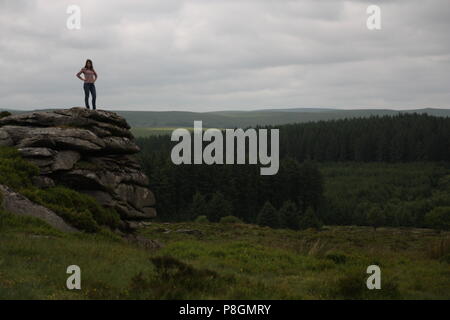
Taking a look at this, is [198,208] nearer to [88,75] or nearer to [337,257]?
[88,75]

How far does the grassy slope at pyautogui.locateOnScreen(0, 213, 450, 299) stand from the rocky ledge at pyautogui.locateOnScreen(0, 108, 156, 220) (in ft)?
13.8

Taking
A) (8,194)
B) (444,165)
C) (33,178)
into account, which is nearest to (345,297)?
(8,194)

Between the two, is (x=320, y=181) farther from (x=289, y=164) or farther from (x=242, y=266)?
(x=242, y=266)

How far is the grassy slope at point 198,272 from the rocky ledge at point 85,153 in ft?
13.8

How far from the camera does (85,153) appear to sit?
2239cm

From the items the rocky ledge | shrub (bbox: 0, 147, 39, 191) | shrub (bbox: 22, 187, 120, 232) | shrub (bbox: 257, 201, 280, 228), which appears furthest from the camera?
shrub (bbox: 257, 201, 280, 228)

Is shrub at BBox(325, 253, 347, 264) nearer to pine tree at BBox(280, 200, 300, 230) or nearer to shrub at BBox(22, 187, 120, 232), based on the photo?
shrub at BBox(22, 187, 120, 232)

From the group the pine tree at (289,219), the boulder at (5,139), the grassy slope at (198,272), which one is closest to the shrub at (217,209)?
the pine tree at (289,219)

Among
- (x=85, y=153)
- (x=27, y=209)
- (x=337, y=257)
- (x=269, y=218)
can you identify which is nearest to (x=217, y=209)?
(x=269, y=218)

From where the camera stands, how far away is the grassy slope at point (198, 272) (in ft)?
33.3

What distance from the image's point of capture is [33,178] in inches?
774

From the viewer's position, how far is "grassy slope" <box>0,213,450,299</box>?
33.3ft

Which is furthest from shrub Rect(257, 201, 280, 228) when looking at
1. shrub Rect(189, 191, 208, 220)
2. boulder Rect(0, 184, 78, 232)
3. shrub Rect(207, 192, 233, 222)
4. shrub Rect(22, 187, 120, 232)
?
boulder Rect(0, 184, 78, 232)

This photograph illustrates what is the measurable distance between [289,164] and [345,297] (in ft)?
323
